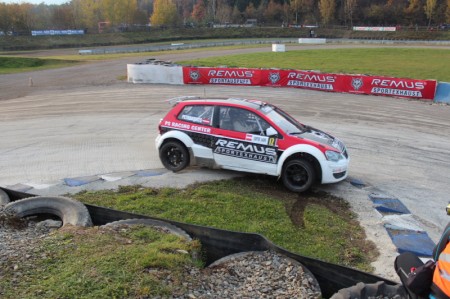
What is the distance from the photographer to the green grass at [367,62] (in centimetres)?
2842

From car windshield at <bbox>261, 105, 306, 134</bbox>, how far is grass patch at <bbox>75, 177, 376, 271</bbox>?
4.14ft

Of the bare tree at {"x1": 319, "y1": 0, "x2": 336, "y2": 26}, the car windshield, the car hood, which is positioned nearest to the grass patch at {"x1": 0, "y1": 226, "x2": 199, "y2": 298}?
the car windshield

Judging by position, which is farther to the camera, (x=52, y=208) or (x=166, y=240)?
(x=52, y=208)

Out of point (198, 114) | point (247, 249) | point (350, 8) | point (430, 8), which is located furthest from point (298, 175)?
point (350, 8)

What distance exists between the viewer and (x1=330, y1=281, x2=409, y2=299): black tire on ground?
378 cm

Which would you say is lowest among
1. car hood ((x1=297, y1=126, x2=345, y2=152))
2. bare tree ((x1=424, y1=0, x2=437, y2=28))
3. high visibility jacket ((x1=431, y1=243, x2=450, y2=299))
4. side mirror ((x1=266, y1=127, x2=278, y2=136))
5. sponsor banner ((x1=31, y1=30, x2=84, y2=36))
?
car hood ((x1=297, y1=126, x2=345, y2=152))

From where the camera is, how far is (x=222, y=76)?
84.9 ft

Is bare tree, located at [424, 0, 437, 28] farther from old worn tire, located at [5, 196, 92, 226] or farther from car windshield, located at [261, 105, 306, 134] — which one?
old worn tire, located at [5, 196, 92, 226]

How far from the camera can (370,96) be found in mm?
21906

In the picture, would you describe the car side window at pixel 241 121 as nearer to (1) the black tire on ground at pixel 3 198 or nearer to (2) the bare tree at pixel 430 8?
(1) the black tire on ground at pixel 3 198

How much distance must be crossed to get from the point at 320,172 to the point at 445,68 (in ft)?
87.2

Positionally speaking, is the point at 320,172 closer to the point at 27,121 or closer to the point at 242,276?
the point at 242,276

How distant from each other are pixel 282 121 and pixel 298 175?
1.32 m

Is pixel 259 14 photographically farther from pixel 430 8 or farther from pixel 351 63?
pixel 351 63
